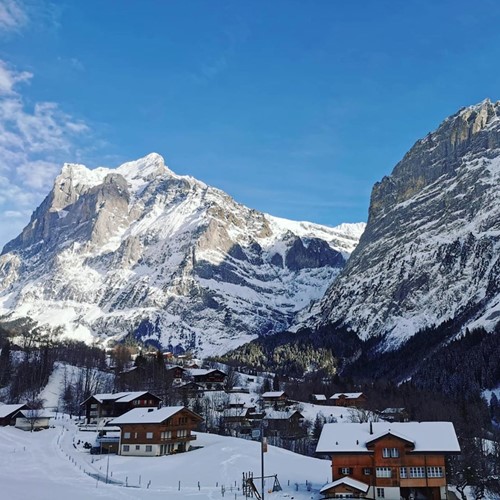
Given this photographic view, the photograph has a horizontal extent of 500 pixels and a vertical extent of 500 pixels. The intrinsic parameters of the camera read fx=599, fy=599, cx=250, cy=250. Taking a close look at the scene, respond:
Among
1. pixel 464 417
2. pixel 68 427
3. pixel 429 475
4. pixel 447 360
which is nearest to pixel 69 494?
pixel 429 475

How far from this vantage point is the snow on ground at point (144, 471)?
52.9 m

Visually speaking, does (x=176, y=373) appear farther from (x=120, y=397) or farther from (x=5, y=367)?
(x=120, y=397)

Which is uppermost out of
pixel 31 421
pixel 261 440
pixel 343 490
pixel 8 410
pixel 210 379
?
pixel 210 379

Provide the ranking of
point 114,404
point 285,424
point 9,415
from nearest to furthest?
point 9,415 < point 114,404 < point 285,424

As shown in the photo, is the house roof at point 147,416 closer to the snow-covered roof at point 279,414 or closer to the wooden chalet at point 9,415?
the wooden chalet at point 9,415

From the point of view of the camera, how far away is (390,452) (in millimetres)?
62781

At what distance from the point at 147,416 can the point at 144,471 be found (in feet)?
64.0

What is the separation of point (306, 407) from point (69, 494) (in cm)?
10571

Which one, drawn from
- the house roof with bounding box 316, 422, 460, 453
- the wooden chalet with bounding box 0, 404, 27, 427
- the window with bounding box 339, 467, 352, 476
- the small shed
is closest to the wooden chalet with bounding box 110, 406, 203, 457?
the house roof with bounding box 316, 422, 460, 453

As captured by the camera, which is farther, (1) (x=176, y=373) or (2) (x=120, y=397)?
(1) (x=176, y=373)

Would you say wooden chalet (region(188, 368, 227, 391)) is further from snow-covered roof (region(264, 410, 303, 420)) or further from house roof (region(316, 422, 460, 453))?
house roof (region(316, 422, 460, 453))

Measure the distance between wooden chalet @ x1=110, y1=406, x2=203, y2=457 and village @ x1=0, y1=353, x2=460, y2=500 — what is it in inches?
5.4

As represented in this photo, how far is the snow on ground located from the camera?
5291 cm

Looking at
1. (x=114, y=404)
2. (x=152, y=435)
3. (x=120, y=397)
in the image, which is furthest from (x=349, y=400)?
(x=152, y=435)
